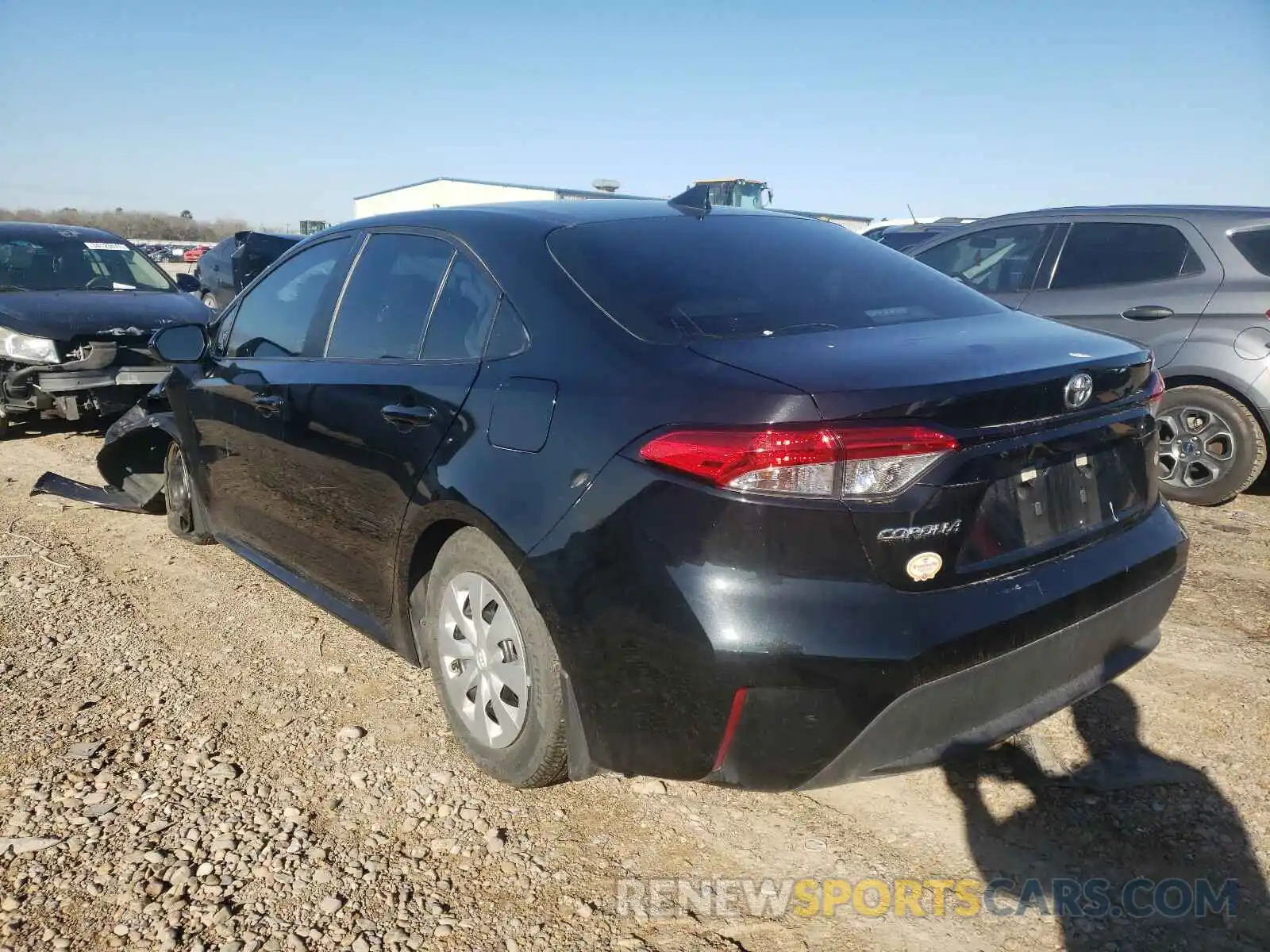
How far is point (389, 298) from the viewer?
10.6 ft

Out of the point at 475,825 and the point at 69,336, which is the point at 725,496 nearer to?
the point at 475,825

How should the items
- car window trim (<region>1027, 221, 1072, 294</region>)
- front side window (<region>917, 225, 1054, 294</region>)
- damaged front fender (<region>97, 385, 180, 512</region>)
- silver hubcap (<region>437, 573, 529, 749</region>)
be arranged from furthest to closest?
front side window (<region>917, 225, 1054, 294</region>), car window trim (<region>1027, 221, 1072, 294</region>), damaged front fender (<region>97, 385, 180, 512</region>), silver hubcap (<region>437, 573, 529, 749</region>)

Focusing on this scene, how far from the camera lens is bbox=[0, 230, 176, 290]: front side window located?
25.8 ft

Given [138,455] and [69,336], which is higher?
[69,336]

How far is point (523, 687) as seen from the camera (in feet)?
8.32

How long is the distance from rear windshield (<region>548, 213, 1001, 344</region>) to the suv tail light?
0.45 metres

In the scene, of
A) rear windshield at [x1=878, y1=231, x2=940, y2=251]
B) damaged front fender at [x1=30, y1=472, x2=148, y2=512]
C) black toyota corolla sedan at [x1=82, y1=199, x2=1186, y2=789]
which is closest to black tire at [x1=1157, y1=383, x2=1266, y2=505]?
black toyota corolla sedan at [x1=82, y1=199, x2=1186, y2=789]

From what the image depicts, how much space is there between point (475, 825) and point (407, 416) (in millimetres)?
1172

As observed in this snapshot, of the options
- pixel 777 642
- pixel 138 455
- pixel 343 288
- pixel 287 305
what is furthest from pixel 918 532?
pixel 138 455

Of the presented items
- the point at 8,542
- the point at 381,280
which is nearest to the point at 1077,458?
the point at 381,280

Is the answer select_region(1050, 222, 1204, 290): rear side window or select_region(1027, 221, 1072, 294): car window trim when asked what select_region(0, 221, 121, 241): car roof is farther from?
select_region(1050, 222, 1204, 290): rear side window

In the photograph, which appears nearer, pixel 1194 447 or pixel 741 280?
pixel 741 280

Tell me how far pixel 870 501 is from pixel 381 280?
2.03m

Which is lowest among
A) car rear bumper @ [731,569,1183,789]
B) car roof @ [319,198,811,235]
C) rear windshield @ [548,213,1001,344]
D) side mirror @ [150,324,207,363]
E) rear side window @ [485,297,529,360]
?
car rear bumper @ [731,569,1183,789]
